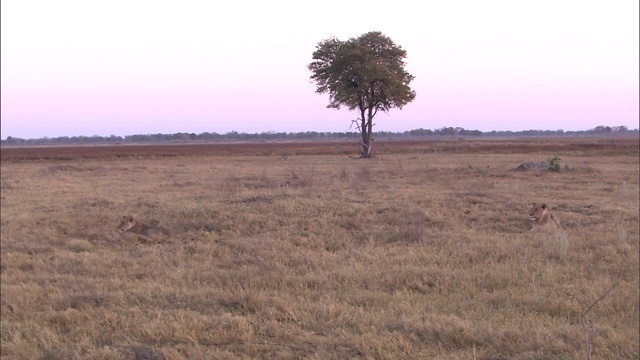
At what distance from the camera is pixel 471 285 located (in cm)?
622

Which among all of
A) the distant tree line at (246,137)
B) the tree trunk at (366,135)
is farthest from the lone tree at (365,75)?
the distant tree line at (246,137)

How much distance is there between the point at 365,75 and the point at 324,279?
1188 inches

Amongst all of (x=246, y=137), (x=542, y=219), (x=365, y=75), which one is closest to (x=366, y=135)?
(x=365, y=75)

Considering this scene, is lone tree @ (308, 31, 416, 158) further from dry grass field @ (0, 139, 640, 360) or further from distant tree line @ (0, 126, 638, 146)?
distant tree line @ (0, 126, 638, 146)

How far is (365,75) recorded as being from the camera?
35406mm

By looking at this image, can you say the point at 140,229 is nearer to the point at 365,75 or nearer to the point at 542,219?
the point at 542,219

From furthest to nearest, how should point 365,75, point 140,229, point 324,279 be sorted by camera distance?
point 365,75, point 140,229, point 324,279

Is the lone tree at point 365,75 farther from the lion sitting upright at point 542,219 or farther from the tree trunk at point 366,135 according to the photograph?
the lion sitting upright at point 542,219

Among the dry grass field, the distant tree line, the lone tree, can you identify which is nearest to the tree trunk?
the lone tree

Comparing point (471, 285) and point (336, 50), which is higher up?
Answer: point (336, 50)

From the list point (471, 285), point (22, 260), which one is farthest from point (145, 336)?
point (22, 260)

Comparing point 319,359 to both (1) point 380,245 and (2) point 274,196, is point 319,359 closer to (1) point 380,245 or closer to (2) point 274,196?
(1) point 380,245

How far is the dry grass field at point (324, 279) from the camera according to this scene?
15.3 feet

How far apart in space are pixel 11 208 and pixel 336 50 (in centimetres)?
2864
